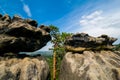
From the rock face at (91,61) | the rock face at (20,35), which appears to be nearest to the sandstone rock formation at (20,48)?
the rock face at (20,35)

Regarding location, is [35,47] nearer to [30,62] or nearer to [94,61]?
[30,62]

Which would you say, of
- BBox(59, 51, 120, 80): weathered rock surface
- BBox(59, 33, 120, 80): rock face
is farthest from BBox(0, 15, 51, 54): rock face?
BBox(59, 51, 120, 80): weathered rock surface

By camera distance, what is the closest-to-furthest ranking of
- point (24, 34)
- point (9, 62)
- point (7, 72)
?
1. point (7, 72)
2. point (9, 62)
3. point (24, 34)

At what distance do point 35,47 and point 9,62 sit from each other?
5.42 m

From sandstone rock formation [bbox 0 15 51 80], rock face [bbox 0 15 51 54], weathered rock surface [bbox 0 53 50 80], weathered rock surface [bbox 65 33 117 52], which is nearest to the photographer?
weathered rock surface [bbox 0 53 50 80]

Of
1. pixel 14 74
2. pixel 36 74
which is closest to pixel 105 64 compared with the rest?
pixel 36 74

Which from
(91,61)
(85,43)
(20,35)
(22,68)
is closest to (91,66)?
(91,61)

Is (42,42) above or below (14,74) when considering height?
above

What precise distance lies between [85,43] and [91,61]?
478 cm

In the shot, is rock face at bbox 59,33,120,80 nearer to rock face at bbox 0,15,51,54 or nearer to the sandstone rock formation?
the sandstone rock formation

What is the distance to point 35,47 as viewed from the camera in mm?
34906

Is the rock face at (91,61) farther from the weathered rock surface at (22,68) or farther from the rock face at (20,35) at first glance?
the rock face at (20,35)

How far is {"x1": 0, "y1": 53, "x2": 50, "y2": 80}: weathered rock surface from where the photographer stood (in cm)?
2916

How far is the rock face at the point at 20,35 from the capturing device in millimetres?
32031
